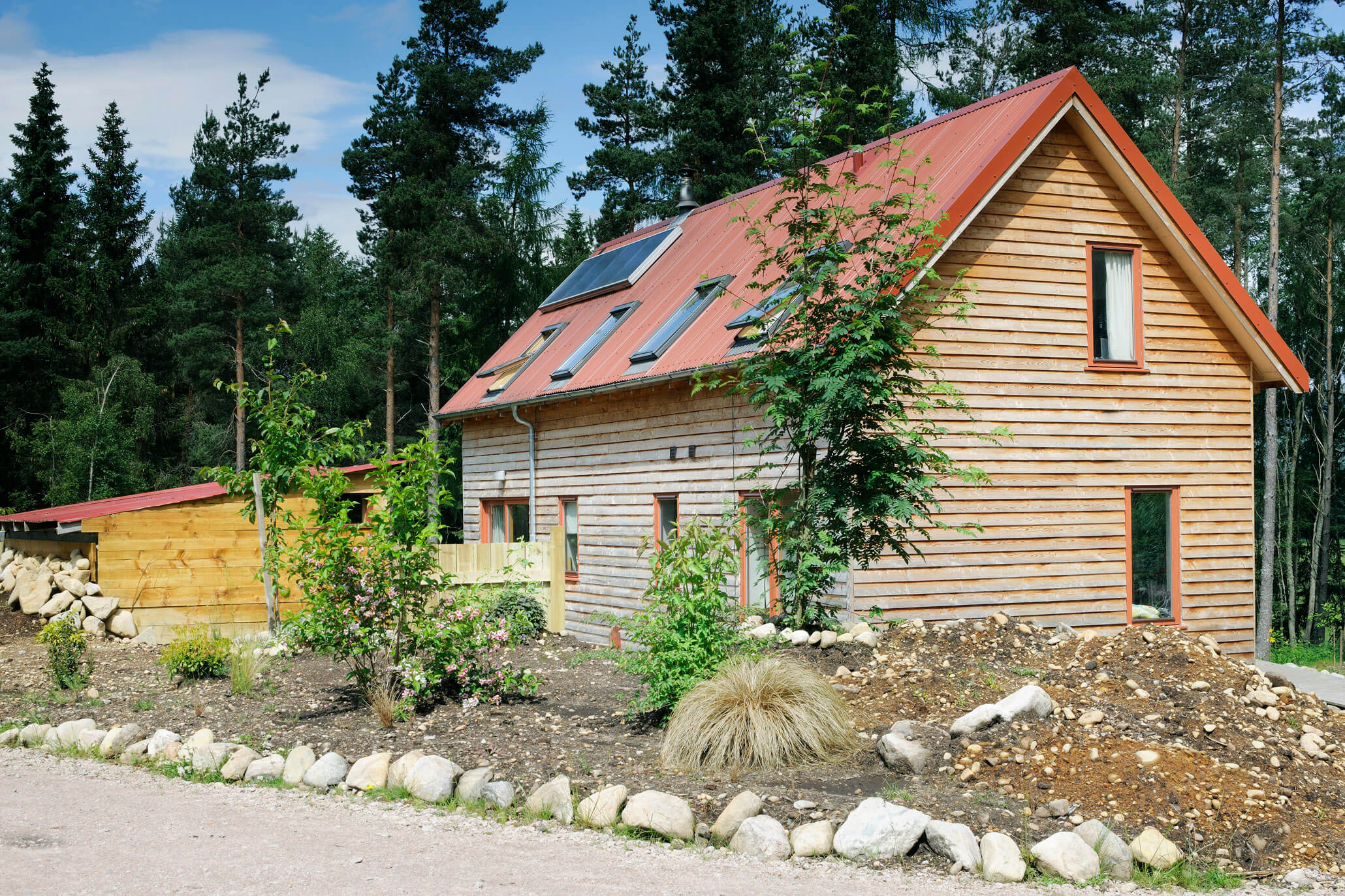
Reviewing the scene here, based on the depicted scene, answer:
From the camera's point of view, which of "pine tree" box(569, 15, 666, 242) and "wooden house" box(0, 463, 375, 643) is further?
"pine tree" box(569, 15, 666, 242)

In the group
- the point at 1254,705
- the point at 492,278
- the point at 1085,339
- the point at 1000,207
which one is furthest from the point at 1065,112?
the point at 492,278

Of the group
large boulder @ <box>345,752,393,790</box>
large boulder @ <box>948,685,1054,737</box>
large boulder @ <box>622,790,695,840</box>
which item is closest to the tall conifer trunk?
large boulder @ <box>948,685,1054,737</box>

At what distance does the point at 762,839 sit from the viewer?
19.0 ft

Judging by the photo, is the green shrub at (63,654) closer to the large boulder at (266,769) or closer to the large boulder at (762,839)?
the large boulder at (266,769)

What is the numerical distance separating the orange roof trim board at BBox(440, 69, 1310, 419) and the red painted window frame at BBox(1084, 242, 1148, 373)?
1.55 feet

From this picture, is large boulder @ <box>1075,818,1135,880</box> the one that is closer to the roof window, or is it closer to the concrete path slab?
the concrete path slab

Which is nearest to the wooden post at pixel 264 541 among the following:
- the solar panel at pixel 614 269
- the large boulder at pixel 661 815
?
the large boulder at pixel 661 815

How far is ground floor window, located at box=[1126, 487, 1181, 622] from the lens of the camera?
12.4 metres

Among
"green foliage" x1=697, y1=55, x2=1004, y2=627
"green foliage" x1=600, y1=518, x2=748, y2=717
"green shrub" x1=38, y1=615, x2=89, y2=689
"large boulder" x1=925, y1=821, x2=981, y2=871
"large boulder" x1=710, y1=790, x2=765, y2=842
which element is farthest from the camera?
"green shrub" x1=38, y1=615, x2=89, y2=689

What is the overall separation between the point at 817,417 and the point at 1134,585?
19.9ft

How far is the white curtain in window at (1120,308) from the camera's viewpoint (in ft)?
41.7

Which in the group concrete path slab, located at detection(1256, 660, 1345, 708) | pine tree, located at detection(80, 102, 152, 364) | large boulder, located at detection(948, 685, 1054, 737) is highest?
pine tree, located at detection(80, 102, 152, 364)

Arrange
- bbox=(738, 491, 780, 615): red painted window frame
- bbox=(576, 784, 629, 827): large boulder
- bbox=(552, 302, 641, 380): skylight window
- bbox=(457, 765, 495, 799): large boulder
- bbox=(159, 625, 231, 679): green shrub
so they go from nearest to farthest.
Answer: bbox=(576, 784, 629, 827): large boulder < bbox=(457, 765, 495, 799): large boulder < bbox=(159, 625, 231, 679): green shrub < bbox=(738, 491, 780, 615): red painted window frame < bbox=(552, 302, 641, 380): skylight window

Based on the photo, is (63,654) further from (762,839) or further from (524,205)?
(524,205)
